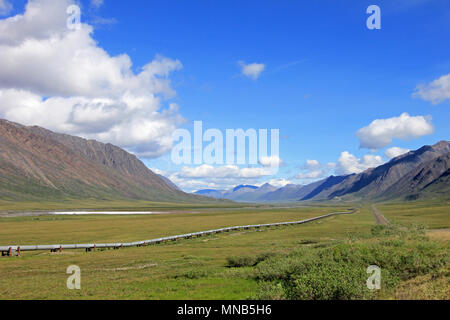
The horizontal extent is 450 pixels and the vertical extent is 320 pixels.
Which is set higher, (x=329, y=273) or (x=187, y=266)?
(x=329, y=273)

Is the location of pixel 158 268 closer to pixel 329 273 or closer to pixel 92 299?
pixel 92 299

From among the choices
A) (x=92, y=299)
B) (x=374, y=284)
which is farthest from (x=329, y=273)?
(x=92, y=299)

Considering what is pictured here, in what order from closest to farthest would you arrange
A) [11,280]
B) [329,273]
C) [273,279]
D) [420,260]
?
1. [329,273]
2. [420,260]
3. [273,279]
4. [11,280]

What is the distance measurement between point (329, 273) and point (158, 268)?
1612 cm

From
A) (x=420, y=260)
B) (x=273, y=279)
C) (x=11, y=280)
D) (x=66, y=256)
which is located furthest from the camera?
(x=66, y=256)

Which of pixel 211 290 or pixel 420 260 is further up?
pixel 420 260

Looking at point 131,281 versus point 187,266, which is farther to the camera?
point 187,266

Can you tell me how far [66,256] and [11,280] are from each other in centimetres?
1569
